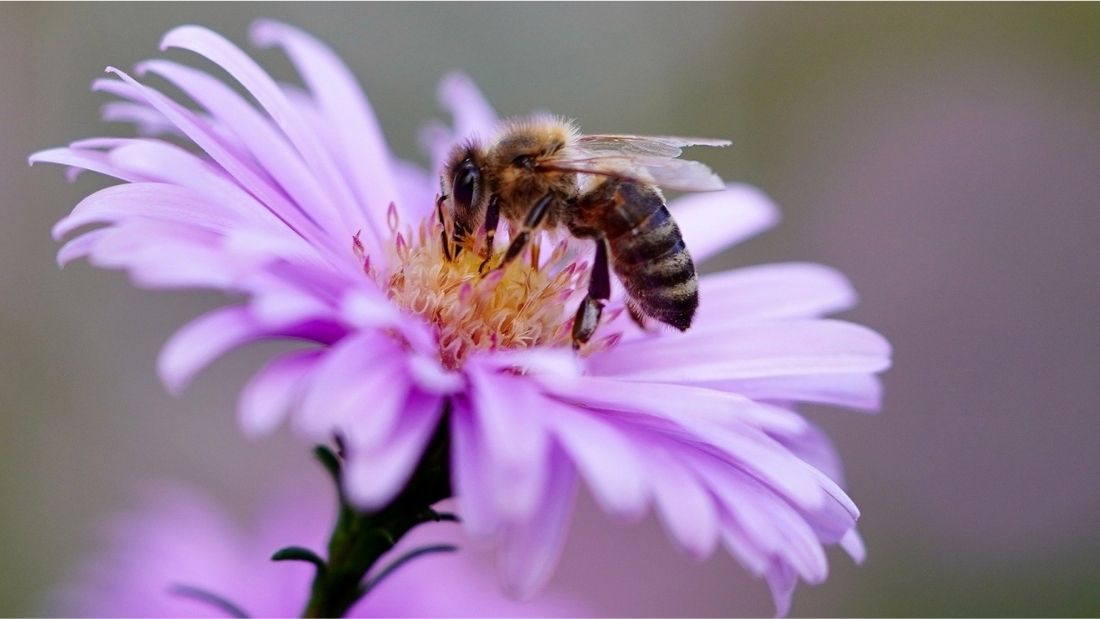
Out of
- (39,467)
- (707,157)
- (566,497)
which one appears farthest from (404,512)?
(707,157)

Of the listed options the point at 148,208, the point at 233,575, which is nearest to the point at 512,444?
the point at 148,208

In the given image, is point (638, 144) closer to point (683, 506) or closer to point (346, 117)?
point (346, 117)

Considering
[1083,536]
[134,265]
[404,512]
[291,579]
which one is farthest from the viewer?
[1083,536]

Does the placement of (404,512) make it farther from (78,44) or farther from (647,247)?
(78,44)

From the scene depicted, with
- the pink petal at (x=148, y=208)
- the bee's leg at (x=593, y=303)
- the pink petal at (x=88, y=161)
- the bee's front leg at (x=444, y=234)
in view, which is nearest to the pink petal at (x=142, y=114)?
the pink petal at (x=88, y=161)

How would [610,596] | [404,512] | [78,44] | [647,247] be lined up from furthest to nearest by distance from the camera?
[78,44] < [610,596] < [647,247] < [404,512]

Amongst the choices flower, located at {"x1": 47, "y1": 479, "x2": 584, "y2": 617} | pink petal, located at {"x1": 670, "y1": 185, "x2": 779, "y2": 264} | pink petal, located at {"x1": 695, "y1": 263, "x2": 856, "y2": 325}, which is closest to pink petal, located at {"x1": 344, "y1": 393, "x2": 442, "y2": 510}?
pink petal, located at {"x1": 695, "y1": 263, "x2": 856, "y2": 325}
